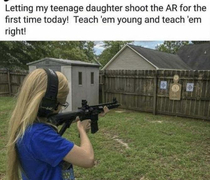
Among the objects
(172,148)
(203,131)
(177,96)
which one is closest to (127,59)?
(177,96)

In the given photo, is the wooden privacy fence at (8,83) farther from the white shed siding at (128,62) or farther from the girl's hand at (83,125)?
the girl's hand at (83,125)

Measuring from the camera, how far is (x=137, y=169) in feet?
10.5

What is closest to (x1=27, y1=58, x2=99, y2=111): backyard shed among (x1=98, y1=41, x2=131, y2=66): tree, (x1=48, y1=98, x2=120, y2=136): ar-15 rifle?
(x1=48, y1=98, x2=120, y2=136): ar-15 rifle

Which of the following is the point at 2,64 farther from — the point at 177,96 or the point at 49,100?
the point at 49,100

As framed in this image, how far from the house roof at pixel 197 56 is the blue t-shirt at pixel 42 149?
20.1 meters

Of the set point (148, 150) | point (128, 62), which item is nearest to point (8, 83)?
point (128, 62)

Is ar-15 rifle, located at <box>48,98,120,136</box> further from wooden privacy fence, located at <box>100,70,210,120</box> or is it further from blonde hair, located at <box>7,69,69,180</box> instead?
wooden privacy fence, located at <box>100,70,210,120</box>

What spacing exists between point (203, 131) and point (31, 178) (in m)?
5.35

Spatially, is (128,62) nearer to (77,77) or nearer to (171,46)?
(77,77)

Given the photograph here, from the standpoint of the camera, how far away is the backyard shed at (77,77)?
699cm

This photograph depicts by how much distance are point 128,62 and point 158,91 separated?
10.9 m

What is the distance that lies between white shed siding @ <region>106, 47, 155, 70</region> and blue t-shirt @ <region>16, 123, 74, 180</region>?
51.3 ft

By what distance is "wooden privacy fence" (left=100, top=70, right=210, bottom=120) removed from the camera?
6586 mm

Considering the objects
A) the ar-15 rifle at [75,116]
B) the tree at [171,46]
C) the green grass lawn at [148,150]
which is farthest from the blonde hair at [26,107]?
the tree at [171,46]
